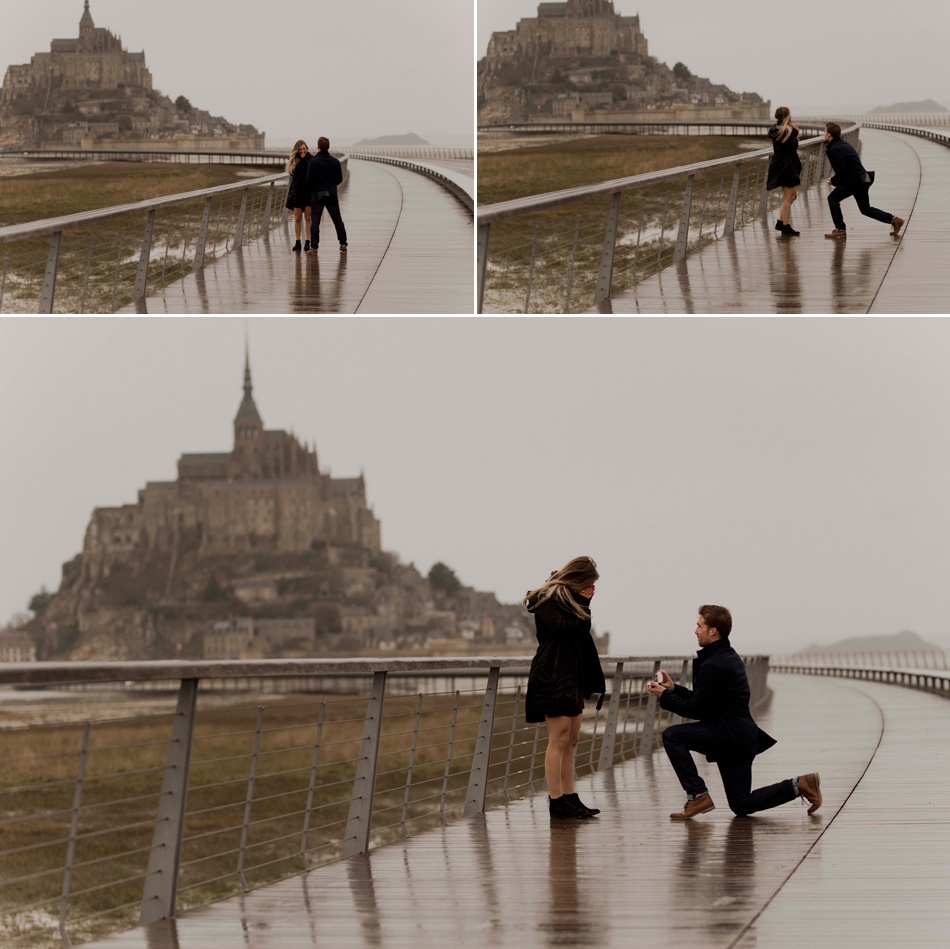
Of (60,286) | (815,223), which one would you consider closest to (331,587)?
(60,286)

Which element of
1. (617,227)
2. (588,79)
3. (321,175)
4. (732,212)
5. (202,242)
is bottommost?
(617,227)

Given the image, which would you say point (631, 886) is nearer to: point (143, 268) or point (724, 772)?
point (724, 772)

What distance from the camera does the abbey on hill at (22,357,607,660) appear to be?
174875mm

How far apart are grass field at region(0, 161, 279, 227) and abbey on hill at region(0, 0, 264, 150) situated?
779 cm

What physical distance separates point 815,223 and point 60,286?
96.8 ft

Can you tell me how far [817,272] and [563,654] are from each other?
7.25 metres

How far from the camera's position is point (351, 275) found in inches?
652


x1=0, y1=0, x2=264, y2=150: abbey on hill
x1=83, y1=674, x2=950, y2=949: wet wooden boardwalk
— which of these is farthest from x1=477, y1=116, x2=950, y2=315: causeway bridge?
x1=0, y1=0, x2=264, y2=150: abbey on hill

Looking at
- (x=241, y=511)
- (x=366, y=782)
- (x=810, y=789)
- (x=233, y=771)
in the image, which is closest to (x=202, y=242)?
(x=810, y=789)

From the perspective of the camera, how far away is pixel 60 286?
43.0 metres

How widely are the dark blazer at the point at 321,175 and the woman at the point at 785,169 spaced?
4968mm

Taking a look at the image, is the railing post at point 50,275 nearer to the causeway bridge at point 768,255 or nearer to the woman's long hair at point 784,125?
the causeway bridge at point 768,255

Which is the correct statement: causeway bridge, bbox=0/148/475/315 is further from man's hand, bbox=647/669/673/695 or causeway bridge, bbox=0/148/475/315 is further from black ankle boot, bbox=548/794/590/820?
man's hand, bbox=647/669/673/695

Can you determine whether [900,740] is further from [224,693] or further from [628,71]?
[224,693]
